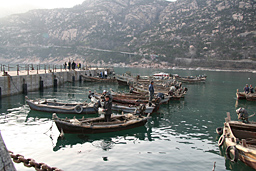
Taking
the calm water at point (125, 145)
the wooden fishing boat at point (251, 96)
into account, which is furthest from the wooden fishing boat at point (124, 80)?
the calm water at point (125, 145)

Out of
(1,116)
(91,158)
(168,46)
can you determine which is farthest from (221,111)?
(168,46)

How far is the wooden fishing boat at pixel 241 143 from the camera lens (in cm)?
954

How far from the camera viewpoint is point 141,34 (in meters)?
170

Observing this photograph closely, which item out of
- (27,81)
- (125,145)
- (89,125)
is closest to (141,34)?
(27,81)

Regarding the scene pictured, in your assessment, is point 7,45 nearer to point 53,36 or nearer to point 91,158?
point 53,36

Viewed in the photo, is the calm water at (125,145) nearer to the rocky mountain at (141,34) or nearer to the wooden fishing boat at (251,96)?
the wooden fishing boat at (251,96)

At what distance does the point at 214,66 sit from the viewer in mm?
108562

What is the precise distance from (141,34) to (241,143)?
16472 centimetres

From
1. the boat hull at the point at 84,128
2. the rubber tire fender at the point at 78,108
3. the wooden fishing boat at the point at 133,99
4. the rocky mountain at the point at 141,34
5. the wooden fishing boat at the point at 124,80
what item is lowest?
the boat hull at the point at 84,128

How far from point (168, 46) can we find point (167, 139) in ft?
431

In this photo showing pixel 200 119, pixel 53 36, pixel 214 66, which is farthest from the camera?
pixel 53 36

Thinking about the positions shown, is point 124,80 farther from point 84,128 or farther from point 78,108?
point 84,128

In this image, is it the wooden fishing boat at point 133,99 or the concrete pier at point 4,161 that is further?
the wooden fishing boat at point 133,99

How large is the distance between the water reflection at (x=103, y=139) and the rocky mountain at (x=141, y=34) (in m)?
109
